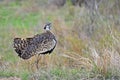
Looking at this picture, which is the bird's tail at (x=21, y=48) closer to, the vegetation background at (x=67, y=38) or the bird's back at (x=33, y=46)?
the bird's back at (x=33, y=46)

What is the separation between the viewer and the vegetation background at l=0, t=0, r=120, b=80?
8.45 m

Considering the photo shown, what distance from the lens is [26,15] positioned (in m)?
17.7

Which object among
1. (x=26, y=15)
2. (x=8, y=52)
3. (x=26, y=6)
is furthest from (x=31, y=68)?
(x=26, y=6)

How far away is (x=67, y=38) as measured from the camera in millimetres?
12133

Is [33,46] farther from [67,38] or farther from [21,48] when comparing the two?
[67,38]

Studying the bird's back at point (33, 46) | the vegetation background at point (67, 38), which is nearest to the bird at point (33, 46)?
the bird's back at point (33, 46)

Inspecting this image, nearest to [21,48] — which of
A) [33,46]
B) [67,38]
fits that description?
[33,46]

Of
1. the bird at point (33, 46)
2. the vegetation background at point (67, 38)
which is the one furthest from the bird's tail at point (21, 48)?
the vegetation background at point (67, 38)

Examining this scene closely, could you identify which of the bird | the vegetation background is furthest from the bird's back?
the vegetation background

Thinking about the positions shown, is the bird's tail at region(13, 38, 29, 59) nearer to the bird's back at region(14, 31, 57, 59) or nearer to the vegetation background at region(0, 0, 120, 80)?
the bird's back at region(14, 31, 57, 59)

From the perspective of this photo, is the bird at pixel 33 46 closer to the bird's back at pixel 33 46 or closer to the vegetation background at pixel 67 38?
the bird's back at pixel 33 46

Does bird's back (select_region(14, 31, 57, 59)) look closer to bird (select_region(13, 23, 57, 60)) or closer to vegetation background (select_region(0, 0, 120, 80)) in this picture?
bird (select_region(13, 23, 57, 60))

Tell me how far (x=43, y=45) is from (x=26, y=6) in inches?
420

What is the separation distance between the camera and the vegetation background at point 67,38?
8.45 metres
